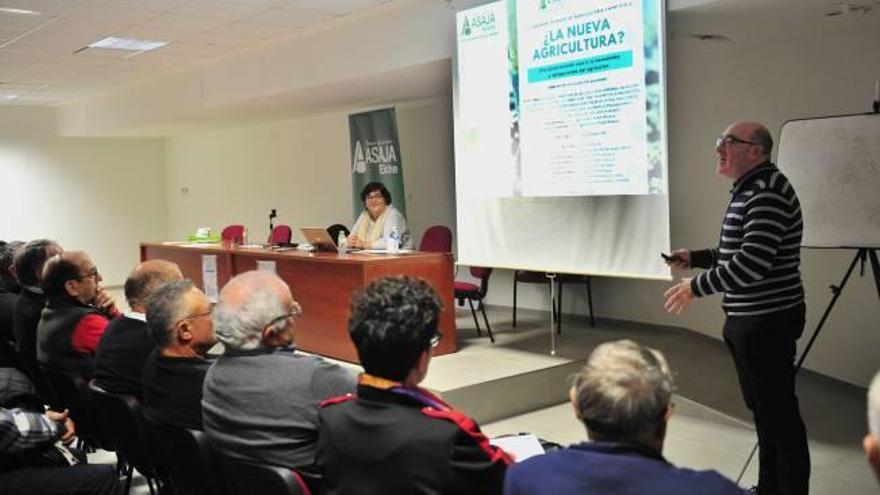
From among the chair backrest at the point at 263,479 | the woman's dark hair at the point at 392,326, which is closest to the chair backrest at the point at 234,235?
the chair backrest at the point at 263,479

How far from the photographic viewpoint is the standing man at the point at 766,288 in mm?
2844

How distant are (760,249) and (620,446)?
181 cm

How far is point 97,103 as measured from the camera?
10.6 meters

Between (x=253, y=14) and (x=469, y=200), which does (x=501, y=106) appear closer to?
(x=469, y=200)

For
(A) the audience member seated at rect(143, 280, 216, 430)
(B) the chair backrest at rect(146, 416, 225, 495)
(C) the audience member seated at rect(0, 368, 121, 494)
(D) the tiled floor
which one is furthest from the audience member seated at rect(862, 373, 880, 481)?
(D) the tiled floor

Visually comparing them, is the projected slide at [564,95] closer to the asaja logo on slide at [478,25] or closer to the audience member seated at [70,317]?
the asaja logo on slide at [478,25]

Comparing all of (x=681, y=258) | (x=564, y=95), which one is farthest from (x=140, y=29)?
(x=681, y=258)

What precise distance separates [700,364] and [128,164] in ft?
33.1

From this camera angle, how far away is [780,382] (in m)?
2.90

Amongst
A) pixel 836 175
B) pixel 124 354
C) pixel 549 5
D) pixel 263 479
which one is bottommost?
pixel 263 479

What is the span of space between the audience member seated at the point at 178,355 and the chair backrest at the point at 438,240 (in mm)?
3596

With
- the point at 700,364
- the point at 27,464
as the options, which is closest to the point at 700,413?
the point at 700,364

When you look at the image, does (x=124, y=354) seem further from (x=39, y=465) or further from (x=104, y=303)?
(x=104, y=303)

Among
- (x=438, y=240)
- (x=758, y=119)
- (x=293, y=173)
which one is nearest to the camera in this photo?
(x=758, y=119)
